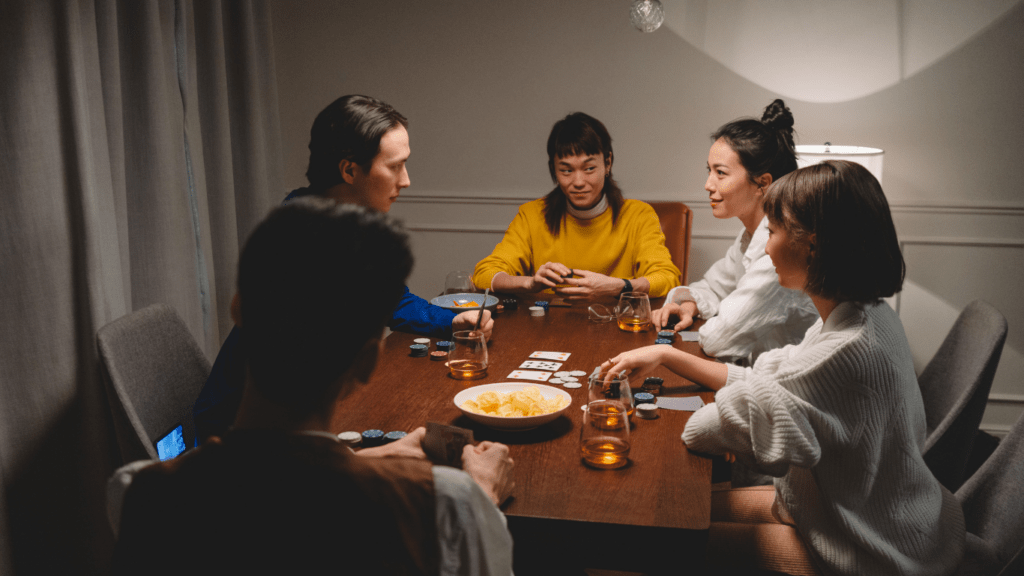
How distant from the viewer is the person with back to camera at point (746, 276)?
6.59ft

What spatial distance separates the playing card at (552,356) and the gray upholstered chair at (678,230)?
144 cm

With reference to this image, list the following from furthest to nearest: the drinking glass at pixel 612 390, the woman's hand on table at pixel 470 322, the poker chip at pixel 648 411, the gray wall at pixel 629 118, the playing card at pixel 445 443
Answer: the gray wall at pixel 629 118, the woman's hand on table at pixel 470 322, the poker chip at pixel 648 411, the drinking glass at pixel 612 390, the playing card at pixel 445 443

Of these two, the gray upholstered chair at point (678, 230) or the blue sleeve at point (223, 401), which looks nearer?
the blue sleeve at point (223, 401)

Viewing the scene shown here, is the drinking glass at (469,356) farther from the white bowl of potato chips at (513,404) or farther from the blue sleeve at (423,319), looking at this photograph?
the blue sleeve at (423,319)

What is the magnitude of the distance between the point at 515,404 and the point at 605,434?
0.78 ft

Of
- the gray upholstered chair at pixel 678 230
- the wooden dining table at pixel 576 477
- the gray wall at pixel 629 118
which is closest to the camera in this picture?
the wooden dining table at pixel 576 477

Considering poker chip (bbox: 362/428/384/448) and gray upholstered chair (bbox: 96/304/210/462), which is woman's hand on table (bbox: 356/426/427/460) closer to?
poker chip (bbox: 362/428/384/448)

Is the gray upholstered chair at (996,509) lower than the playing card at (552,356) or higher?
lower

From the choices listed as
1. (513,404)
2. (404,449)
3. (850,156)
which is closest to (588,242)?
(850,156)

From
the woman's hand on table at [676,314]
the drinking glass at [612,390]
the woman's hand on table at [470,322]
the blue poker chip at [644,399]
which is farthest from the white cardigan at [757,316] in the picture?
the drinking glass at [612,390]

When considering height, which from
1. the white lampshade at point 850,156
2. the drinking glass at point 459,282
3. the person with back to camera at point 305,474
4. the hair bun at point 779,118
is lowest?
the drinking glass at point 459,282

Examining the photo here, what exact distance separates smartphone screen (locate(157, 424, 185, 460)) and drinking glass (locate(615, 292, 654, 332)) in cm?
127

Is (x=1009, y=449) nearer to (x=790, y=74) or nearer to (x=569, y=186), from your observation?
(x=569, y=186)

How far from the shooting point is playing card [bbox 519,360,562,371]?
6.05ft
